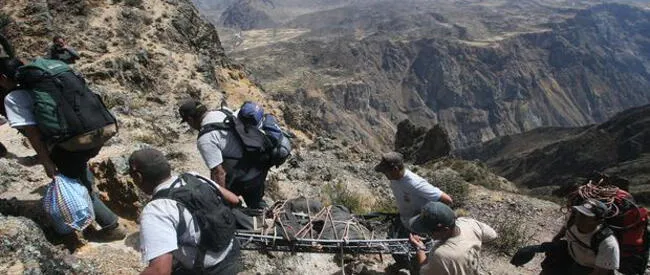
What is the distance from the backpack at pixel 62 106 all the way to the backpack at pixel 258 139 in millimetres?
1087

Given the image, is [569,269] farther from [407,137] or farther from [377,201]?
[407,137]

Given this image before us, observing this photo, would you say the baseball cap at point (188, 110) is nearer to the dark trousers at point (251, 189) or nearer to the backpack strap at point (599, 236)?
the dark trousers at point (251, 189)

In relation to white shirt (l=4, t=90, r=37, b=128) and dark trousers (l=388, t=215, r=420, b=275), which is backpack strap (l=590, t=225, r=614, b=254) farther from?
white shirt (l=4, t=90, r=37, b=128)

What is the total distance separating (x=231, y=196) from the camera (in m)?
4.05

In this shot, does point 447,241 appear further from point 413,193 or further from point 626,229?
point 626,229

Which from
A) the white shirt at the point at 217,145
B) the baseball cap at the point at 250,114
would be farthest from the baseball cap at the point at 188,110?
the baseball cap at the point at 250,114

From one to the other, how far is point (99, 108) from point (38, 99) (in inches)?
20.4

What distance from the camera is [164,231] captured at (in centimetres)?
317

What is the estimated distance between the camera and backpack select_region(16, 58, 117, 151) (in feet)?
13.9

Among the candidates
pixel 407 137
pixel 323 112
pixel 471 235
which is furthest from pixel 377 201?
pixel 323 112

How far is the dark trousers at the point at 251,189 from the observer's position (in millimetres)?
5562

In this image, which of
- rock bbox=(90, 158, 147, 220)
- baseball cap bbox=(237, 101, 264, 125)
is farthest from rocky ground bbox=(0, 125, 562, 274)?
baseball cap bbox=(237, 101, 264, 125)

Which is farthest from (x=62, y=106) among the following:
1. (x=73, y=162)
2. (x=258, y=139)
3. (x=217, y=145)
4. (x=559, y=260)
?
(x=559, y=260)

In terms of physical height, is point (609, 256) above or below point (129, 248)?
above
